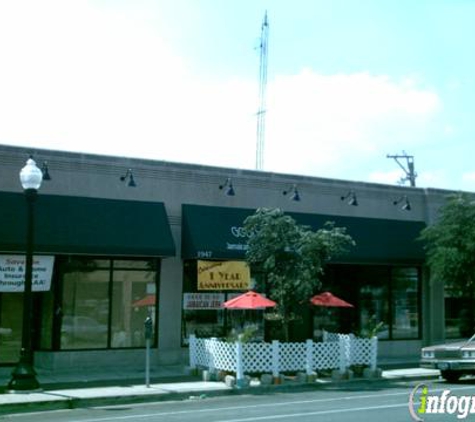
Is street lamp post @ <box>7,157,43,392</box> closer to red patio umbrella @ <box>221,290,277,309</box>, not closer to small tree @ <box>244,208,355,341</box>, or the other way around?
red patio umbrella @ <box>221,290,277,309</box>

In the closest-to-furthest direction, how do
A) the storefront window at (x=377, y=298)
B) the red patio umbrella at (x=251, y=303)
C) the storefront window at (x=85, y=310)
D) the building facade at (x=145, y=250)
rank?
1. the red patio umbrella at (x=251, y=303)
2. the building facade at (x=145, y=250)
3. the storefront window at (x=85, y=310)
4. the storefront window at (x=377, y=298)

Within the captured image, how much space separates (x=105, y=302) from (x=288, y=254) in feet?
16.1

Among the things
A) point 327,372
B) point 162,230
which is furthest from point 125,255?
point 327,372

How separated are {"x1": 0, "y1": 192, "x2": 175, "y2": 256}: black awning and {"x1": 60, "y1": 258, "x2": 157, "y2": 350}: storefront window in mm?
1003

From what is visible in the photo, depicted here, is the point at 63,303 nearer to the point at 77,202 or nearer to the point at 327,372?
the point at 77,202

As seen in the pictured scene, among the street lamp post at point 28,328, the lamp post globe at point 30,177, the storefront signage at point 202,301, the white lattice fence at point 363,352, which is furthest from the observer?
the storefront signage at point 202,301

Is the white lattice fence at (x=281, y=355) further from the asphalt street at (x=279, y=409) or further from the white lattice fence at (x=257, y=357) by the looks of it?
the asphalt street at (x=279, y=409)

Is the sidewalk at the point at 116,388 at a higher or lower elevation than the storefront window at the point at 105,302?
lower

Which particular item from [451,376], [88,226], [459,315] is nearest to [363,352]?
[451,376]

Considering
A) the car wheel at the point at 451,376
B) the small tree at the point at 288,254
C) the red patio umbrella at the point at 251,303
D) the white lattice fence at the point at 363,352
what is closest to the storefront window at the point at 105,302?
the red patio umbrella at the point at 251,303

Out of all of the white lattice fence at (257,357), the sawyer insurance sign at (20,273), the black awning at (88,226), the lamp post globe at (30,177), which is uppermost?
the lamp post globe at (30,177)

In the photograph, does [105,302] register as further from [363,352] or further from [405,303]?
[405,303]

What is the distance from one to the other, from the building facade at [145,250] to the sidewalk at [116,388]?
44.7 inches

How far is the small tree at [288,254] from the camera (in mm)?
18016
